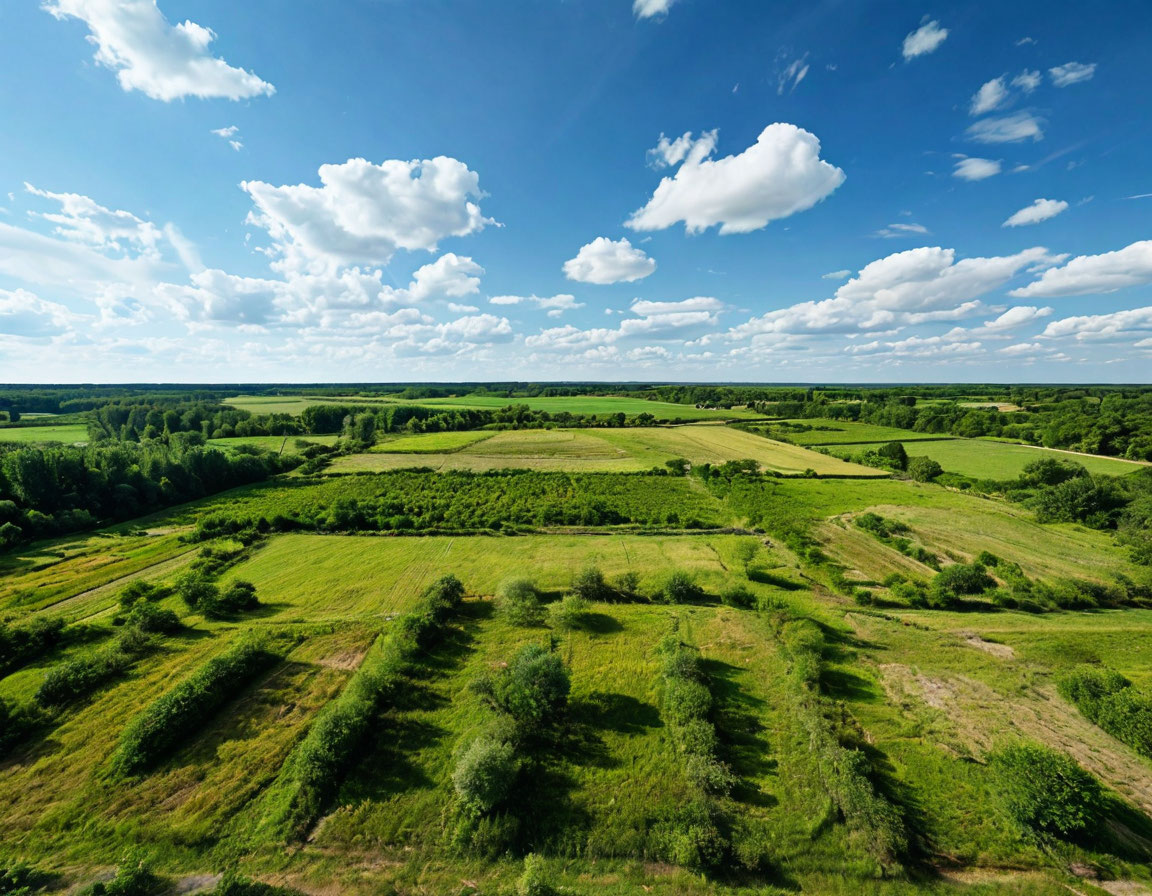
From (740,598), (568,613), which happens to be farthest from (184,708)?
(740,598)

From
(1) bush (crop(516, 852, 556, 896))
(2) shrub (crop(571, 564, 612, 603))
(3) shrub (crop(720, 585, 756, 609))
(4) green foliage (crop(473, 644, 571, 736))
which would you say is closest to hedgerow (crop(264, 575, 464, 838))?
(4) green foliage (crop(473, 644, 571, 736))

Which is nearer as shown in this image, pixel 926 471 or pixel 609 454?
pixel 926 471

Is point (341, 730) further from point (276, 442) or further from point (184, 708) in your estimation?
point (276, 442)

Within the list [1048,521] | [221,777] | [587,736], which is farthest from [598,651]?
[1048,521]

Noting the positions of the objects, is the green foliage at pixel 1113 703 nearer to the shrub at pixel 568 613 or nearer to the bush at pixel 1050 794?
the bush at pixel 1050 794

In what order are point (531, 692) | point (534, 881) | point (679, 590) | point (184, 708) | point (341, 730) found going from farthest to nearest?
point (679, 590)
point (184, 708)
point (531, 692)
point (341, 730)
point (534, 881)

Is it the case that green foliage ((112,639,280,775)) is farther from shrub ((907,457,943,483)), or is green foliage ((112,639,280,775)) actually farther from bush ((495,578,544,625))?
shrub ((907,457,943,483))
